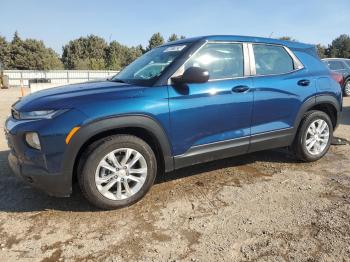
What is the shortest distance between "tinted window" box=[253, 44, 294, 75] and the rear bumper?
2.61 meters

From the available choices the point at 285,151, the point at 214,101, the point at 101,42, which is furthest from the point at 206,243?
the point at 101,42

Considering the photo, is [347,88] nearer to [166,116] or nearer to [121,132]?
[166,116]

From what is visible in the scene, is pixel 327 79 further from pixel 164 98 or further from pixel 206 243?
pixel 206 243

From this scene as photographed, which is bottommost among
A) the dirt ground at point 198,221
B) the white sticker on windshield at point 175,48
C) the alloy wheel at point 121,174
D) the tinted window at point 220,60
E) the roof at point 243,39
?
the dirt ground at point 198,221

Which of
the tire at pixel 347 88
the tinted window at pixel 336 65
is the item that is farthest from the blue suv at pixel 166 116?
the tire at pixel 347 88

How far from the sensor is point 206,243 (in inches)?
117

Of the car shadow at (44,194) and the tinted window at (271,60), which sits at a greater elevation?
the tinted window at (271,60)

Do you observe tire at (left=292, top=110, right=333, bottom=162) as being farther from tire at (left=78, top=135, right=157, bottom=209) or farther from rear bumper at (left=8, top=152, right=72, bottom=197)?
rear bumper at (left=8, top=152, right=72, bottom=197)

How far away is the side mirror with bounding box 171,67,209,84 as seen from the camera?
3.67m

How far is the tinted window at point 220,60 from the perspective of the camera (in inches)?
158

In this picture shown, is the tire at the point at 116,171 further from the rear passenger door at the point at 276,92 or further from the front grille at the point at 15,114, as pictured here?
the rear passenger door at the point at 276,92

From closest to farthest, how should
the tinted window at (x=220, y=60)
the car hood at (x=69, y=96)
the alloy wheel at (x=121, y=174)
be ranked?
1. the car hood at (x=69, y=96)
2. the alloy wheel at (x=121, y=174)
3. the tinted window at (x=220, y=60)

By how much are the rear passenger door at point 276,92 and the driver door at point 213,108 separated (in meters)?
0.16

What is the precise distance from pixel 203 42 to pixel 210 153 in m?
1.29
